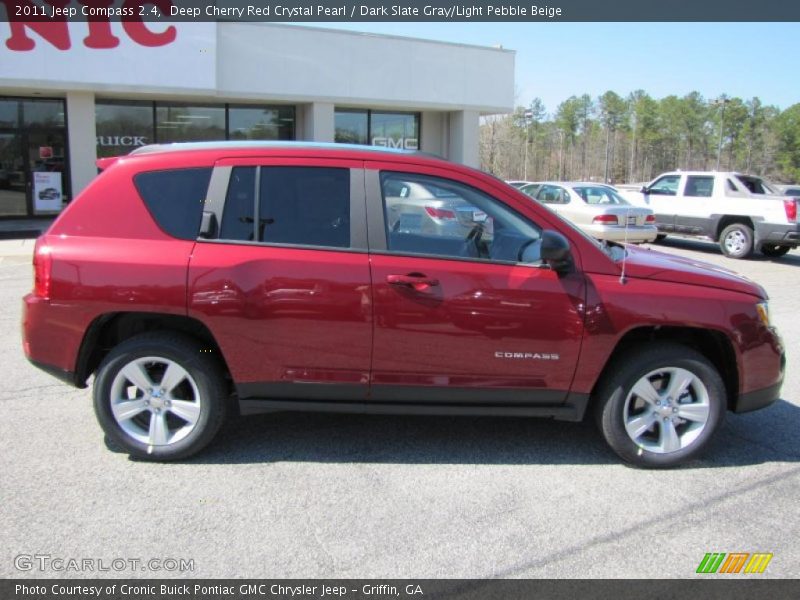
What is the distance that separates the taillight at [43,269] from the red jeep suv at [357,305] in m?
0.01

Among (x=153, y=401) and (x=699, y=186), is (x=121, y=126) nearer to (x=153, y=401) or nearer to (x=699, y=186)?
(x=699, y=186)

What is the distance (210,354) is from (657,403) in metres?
2.69

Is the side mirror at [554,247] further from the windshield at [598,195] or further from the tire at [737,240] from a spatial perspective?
the tire at [737,240]

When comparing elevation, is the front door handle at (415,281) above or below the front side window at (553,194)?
below

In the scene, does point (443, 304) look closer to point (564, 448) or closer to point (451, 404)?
point (451, 404)

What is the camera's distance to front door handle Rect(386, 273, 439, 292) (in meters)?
3.77

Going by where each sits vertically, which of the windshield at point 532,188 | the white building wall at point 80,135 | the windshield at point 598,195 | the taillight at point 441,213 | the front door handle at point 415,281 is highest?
the white building wall at point 80,135

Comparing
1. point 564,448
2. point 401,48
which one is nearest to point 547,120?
point 401,48

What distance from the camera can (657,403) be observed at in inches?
159

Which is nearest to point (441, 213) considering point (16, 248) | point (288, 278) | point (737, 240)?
point (288, 278)

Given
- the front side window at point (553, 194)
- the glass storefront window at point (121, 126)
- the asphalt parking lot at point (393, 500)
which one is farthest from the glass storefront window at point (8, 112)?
the asphalt parking lot at point (393, 500)

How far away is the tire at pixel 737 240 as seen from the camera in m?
14.3

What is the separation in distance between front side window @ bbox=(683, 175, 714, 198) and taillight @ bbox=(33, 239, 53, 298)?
14798 millimetres

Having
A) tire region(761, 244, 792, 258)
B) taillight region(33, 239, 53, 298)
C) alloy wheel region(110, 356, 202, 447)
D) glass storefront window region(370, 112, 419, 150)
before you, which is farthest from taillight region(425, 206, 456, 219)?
glass storefront window region(370, 112, 419, 150)
